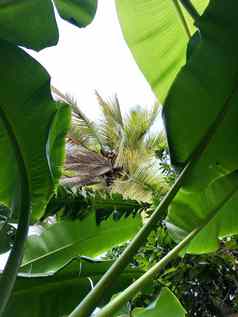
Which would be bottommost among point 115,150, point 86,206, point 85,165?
point 115,150

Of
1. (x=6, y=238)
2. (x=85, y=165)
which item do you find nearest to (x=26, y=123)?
(x=6, y=238)

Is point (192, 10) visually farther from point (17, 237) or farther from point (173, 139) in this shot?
point (17, 237)

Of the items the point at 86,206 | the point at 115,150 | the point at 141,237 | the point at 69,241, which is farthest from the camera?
the point at 115,150

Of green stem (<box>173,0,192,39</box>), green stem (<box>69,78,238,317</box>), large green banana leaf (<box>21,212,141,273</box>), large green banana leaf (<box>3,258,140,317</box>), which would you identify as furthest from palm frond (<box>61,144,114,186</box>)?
green stem (<box>69,78,238,317</box>)

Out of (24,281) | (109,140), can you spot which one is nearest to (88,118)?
(109,140)

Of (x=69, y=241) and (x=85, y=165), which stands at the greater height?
(x=69, y=241)

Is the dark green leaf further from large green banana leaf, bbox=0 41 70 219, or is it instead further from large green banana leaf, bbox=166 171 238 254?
large green banana leaf, bbox=166 171 238 254
